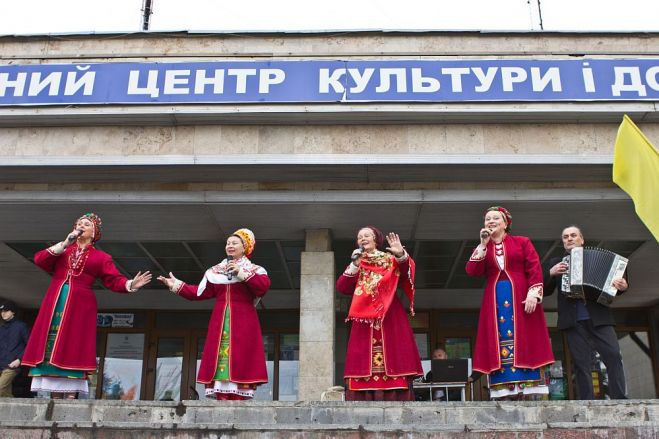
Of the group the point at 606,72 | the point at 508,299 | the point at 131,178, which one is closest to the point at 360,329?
the point at 508,299

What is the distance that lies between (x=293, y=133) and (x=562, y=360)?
7.57 m

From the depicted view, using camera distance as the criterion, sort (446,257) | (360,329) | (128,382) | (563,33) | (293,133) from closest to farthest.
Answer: (360,329), (293,133), (563,33), (446,257), (128,382)

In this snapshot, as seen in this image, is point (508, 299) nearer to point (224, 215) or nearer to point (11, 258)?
point (224, 215)

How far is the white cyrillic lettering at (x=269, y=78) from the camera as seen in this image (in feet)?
26.2

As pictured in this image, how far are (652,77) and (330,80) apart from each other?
147 inches

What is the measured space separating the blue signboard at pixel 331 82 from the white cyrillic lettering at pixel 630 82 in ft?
0.03

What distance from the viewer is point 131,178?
810 cm

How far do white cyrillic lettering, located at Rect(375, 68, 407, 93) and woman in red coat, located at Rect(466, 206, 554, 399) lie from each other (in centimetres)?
239

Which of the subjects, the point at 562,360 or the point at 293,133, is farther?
the point at 562,360

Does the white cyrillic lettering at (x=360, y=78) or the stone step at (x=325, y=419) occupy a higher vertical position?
the white cyrillic lettering at (x=360, y=78)

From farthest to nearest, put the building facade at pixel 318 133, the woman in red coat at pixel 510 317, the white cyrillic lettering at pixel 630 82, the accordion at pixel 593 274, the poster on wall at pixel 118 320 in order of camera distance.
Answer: the poster on wall at pixel 118 320, the white cyrillic lettering at pixel 630 82, the building facade at pixel 318 133, the accordion at pixel 593 274, the woman in red coat at pixel 510 317

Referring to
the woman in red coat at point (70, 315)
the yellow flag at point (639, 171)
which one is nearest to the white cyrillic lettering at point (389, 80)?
the yellow flag at point (639, 171)

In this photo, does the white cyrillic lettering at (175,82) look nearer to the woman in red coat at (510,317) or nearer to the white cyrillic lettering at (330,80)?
the white cyrillic lettering at (330,80)

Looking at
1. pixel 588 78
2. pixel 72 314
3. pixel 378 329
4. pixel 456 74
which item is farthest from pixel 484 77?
pixel 72 314
